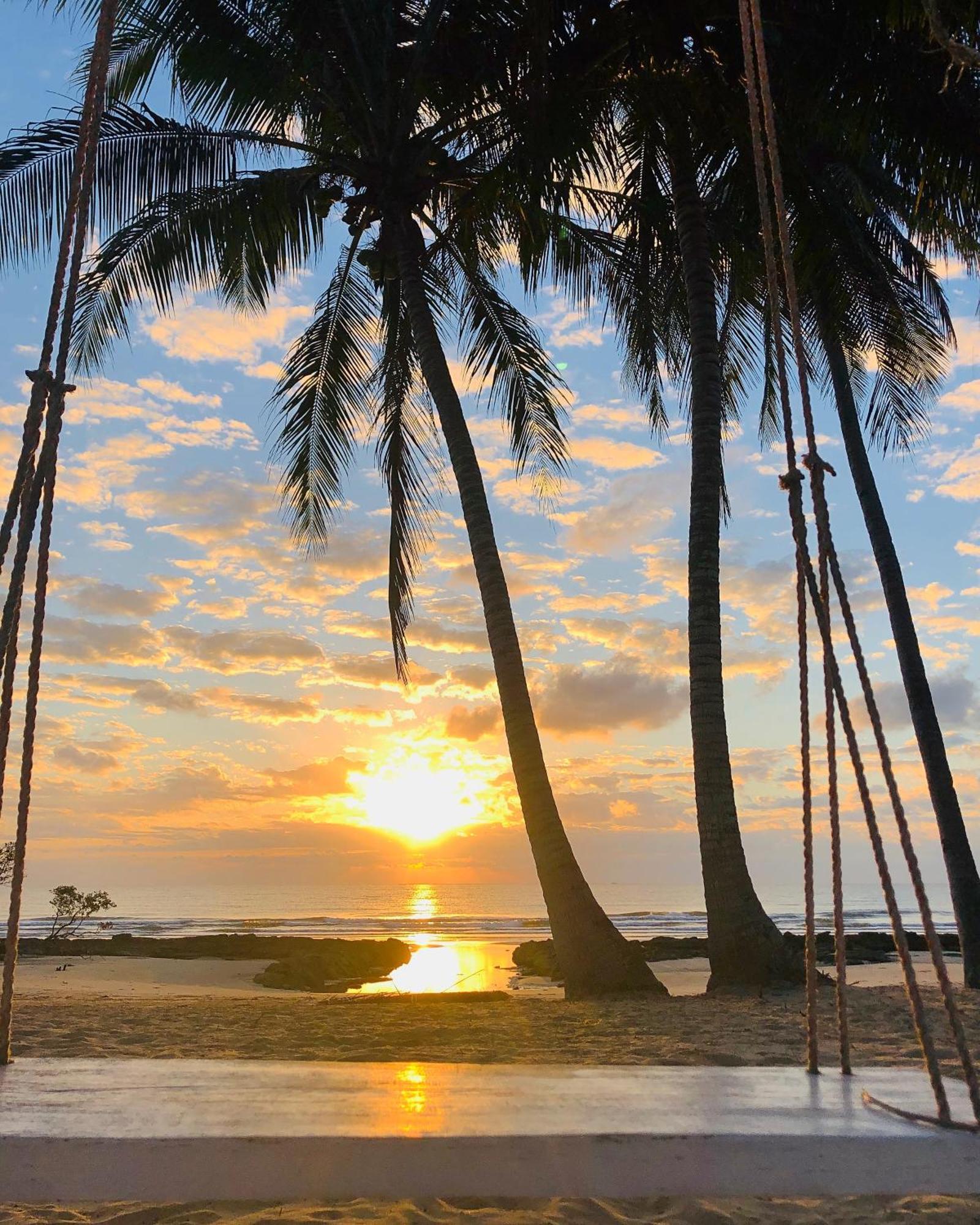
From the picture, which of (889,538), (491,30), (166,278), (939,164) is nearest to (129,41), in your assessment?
(166,278)

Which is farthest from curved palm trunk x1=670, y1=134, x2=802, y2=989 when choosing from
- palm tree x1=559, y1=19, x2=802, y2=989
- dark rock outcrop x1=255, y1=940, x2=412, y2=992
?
dark rock outcrop x1=255, y1=940, x2=412, y2=992

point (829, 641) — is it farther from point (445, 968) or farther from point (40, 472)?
point (445, 968)

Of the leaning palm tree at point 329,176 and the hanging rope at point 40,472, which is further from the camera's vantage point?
the leaning palm tree at point 329,176

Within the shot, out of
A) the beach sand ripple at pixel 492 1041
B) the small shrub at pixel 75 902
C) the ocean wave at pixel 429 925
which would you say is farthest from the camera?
the ocean wave at pixel 429 925

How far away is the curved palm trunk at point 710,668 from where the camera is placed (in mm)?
7758

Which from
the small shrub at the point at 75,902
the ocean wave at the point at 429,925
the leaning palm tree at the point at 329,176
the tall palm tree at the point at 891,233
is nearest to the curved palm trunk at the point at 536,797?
the leaning palm tree at the point at 329,176

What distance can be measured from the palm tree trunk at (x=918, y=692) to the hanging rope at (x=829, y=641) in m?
6.41

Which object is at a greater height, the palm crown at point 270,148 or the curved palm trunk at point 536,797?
the palm crown at point 270,148

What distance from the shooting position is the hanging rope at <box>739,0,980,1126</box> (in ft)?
8.68

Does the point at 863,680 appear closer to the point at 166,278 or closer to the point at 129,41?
the point at 166,278

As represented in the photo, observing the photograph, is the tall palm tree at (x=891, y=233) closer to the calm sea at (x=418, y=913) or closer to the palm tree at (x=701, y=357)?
the palm tree at (x=701, y=357)

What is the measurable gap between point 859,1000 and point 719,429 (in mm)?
4552

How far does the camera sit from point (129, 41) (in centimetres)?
911

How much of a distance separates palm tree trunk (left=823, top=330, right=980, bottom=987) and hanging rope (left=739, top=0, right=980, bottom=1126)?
21.0 ft
